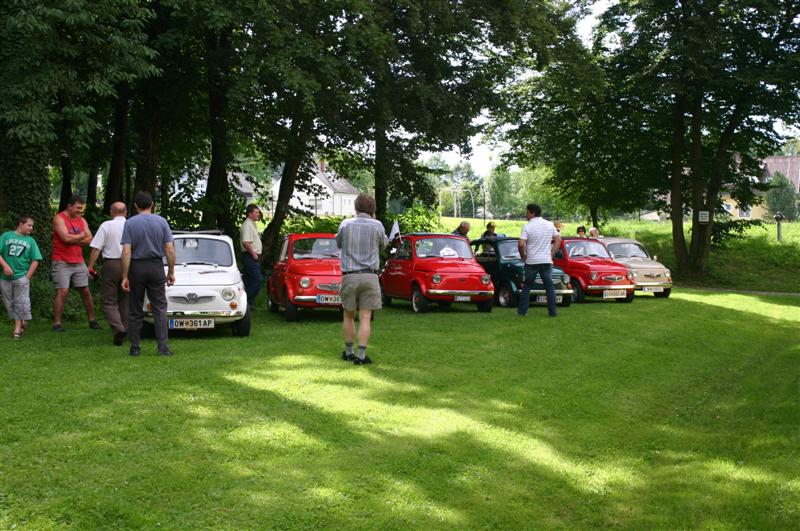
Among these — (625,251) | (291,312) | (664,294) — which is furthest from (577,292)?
(291,312)

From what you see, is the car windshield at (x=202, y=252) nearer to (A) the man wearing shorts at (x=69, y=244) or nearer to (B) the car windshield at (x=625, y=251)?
(A) the man wearing shorts at (x=69, y=244)

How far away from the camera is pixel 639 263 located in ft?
77.0

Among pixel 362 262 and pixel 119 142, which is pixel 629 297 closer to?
pixel 362 262

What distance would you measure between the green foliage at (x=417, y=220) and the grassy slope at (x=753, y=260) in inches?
420

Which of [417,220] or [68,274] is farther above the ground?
[417,220]

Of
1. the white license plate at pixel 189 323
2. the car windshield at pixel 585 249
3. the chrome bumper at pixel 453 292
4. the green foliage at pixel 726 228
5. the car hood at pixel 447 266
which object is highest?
the green foliage at pixel 726 228

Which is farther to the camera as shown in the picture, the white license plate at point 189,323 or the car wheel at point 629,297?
the car wheel at point 629,297

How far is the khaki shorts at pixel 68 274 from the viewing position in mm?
13055

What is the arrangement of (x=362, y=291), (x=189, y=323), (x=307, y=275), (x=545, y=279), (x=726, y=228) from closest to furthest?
1. (x=362, y=291)
2. (x=189, y=323)
3. (x=307, y=275)
4. (x=545, y=279)
5. (x=726, y=228)

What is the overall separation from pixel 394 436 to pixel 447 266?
35.3ft

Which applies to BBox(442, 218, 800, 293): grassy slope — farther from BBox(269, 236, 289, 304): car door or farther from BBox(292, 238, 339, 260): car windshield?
BBox(269, 236, 289, 304): car door

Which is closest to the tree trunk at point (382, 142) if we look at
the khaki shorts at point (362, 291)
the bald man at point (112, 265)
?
the bald man at point (112, 265)

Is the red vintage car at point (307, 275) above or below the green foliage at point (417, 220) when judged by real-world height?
below

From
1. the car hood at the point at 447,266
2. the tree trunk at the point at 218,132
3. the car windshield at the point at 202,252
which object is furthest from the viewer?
the tree trunk at the point at 218,132
